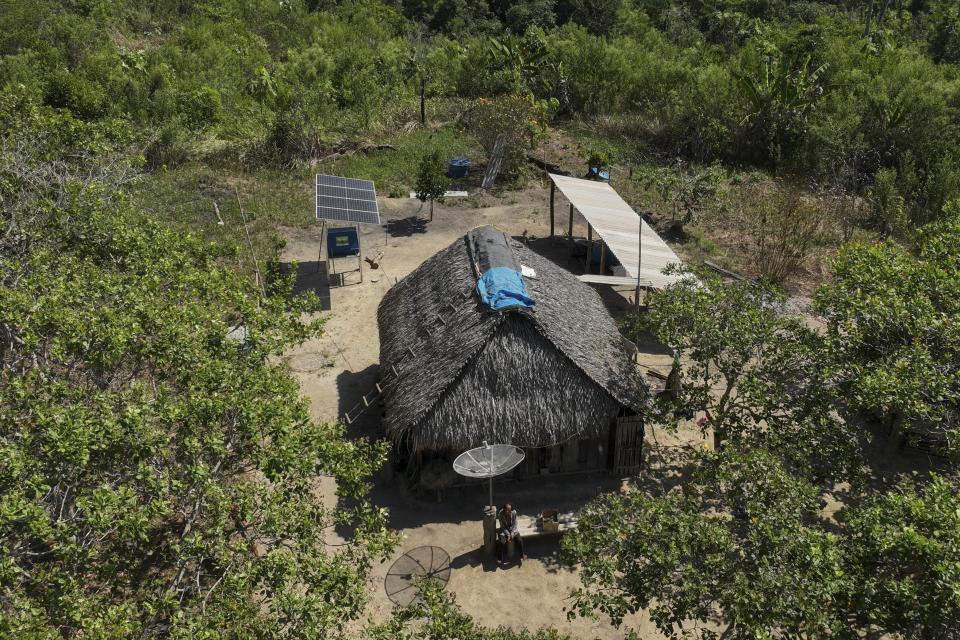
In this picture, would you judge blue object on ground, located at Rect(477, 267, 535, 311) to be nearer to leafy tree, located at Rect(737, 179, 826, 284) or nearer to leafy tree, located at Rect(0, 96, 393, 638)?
leafy tree, located at Rect(0, 96, 393, 638)

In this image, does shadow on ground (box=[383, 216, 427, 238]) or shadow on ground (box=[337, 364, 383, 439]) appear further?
shadow on ground (box=[383, 216, 427, 238])

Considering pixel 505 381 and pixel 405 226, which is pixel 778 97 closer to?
pixel 405 226

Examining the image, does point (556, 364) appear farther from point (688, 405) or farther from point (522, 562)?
point (522, 562)

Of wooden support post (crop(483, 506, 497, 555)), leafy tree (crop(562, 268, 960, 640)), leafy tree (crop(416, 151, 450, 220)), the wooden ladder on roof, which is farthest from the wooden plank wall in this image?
leafy tree (crop(416, 151, 450, 220))

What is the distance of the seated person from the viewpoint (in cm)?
1277

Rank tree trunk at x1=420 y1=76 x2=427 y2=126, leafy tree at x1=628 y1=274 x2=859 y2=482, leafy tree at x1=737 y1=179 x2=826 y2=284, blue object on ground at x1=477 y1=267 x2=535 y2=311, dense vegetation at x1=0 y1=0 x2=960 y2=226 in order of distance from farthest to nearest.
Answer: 1. tree trunk at x1=420 y1=76 x2=427 y2=126
2. dense vegetation at x1=0 y1=0 x2=960 y2=226
3. leafy tree at x1=737 y1=179 x2=826 y2=284
4. blue object on ground at x1=477 y1=267 x2=535 y2=311
5. leafy tree at x1=628 y1=274 x2=859 y2=482

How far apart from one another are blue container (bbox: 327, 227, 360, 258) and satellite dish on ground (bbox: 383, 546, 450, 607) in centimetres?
1287

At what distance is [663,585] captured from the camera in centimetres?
922

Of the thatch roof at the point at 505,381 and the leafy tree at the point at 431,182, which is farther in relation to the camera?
the leafy tree at the point at 431,182

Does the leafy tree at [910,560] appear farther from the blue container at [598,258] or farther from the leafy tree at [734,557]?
the blue container at [598,258]

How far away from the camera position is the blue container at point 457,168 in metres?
32.0

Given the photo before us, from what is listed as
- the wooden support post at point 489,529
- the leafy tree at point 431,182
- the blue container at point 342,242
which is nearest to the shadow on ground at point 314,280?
the blue container at point 342,242

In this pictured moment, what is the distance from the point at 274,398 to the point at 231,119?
3068cm

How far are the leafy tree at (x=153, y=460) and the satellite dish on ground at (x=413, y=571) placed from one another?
4.10 feet
